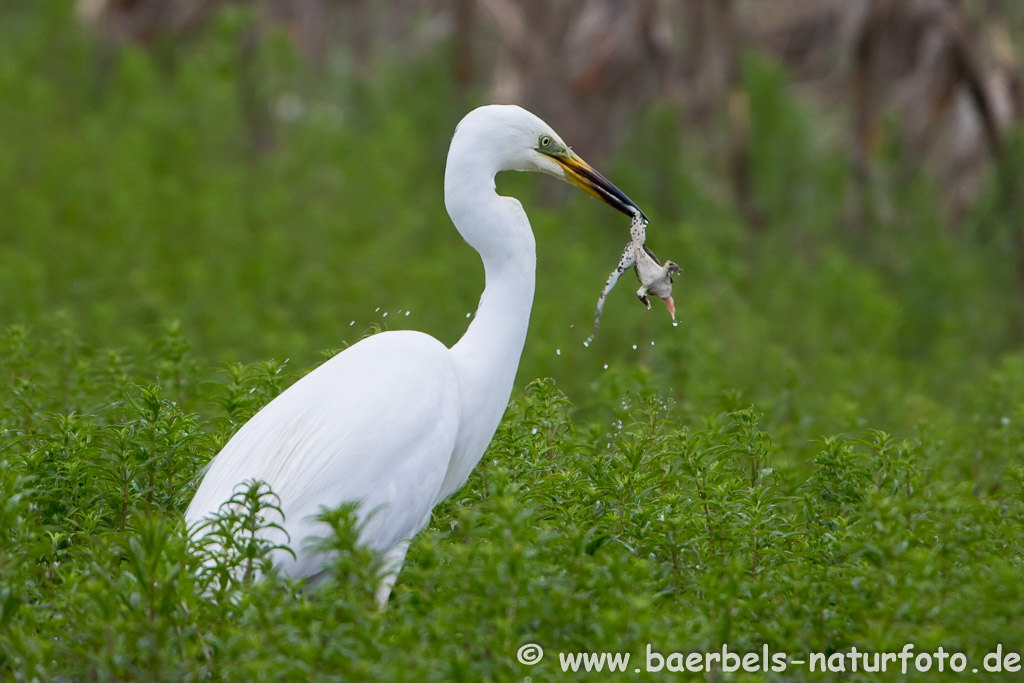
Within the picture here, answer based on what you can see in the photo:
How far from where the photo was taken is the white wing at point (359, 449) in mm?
3715

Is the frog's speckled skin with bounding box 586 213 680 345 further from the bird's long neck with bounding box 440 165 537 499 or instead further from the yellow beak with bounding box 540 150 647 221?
the bird's long neck with bounding box 440 165 537 499

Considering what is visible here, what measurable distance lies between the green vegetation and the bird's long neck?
0.24 metres

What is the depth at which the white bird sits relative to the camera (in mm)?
3725

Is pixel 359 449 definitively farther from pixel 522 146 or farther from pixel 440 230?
pixel 440 230

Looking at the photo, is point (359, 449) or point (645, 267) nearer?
point (359, 449)

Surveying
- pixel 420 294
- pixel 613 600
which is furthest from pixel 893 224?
pixel 613 600

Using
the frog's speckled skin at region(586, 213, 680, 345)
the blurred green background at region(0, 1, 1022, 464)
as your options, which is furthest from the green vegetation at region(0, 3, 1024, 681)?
the frog's speckled skin at region(586, 213, 680, 345)

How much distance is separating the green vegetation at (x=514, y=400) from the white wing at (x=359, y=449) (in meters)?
0.16

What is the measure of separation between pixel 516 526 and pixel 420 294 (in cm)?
635

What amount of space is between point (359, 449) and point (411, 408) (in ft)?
0.64

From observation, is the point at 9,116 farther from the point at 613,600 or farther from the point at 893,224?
the point at 613,600

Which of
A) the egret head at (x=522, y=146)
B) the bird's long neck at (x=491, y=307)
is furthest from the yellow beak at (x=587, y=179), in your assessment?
the bird's long neck at (x=491, y=307)

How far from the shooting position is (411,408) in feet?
12.4

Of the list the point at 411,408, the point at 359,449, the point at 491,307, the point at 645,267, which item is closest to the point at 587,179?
the point at 645,267
